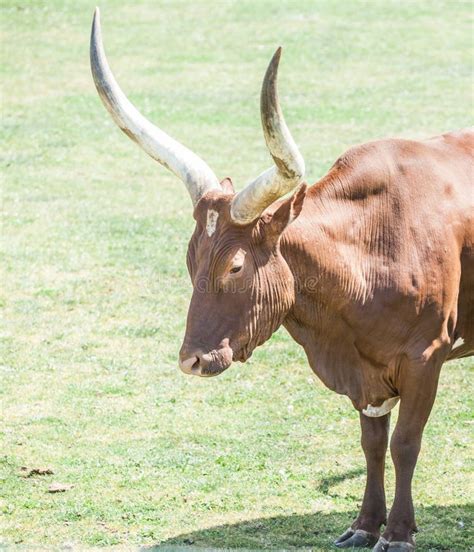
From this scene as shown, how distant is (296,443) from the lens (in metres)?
9.41

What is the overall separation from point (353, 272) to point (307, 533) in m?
1.94

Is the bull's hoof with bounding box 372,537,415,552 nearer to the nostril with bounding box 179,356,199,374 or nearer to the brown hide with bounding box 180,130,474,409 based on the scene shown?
the brown hide with bounding box 180,130,474,409

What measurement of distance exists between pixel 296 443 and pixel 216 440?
0.62m

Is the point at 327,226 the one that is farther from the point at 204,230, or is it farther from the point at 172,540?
the point at 172,540

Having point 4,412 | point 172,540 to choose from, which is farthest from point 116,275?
point 172,540

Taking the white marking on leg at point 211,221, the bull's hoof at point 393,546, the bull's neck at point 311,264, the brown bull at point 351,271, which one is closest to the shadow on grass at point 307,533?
the bull's hoof at point 393,546

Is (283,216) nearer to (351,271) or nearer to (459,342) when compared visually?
(351,271)

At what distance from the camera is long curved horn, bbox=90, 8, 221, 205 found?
275 inches

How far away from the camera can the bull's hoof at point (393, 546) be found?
714cm

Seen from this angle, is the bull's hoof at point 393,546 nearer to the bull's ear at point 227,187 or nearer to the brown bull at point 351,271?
the brown bull at point 351,271

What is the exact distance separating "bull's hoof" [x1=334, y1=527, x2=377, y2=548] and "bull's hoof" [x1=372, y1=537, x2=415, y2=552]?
39 cm

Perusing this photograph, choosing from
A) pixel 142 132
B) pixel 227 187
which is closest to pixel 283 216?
pixel 227 187

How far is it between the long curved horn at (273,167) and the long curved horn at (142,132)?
17.9 inches

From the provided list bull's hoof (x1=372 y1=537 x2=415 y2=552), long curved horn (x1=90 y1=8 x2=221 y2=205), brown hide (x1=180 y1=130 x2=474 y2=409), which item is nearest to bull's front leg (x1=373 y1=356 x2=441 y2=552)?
bull's hoof (x1=372 y1=537 x2=415 y2=552)
